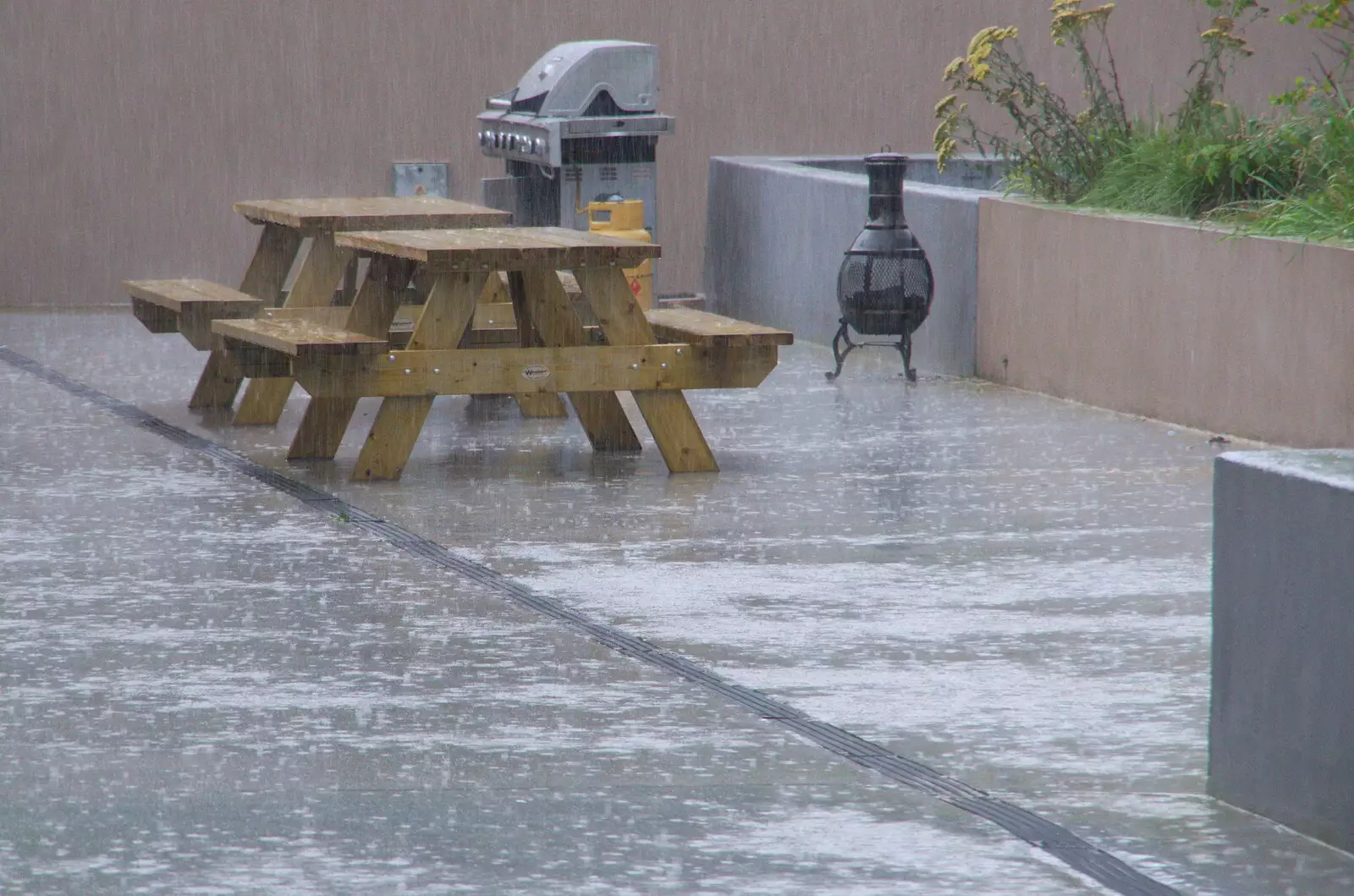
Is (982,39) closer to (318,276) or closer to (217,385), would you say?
(318,276)

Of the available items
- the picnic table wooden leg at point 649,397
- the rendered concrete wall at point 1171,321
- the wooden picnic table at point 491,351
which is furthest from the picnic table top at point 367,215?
the rendered concrete wall at point 1171,321

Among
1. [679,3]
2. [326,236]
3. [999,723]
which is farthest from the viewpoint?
[679,3]

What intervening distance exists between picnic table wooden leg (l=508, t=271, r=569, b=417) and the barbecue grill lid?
119 inches

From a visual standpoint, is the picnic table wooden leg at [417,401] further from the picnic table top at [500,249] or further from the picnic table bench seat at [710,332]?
the picnic table bench seat at [710,332]

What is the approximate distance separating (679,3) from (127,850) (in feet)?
42.8

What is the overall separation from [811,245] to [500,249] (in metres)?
5.60

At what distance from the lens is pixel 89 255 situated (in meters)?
15.8

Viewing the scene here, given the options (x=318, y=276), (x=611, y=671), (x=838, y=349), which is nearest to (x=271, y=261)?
(x=318, y=276)

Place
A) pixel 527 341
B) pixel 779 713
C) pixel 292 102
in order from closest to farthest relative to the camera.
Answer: pixel 779 713
pixel 527 341
pixel 292 102

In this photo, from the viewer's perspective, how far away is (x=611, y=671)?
219 inches

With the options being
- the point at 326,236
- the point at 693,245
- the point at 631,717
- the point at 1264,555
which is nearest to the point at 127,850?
the point at 631,717

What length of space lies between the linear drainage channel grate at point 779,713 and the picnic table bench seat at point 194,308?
123cm

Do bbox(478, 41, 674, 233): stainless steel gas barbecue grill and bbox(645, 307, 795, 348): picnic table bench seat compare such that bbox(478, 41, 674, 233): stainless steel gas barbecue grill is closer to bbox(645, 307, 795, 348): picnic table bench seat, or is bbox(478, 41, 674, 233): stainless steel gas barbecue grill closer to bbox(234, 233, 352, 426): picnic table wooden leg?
bbox(234, 233, 352, 426): picnic table wooden leg

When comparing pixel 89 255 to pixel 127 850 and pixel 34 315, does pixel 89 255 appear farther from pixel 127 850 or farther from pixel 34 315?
pixel 127 850
